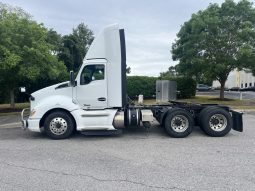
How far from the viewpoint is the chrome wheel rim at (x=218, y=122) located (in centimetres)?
1020

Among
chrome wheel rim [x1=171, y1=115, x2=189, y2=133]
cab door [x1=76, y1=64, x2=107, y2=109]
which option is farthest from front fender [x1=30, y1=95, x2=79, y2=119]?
chrome wheel rim [x1=171, y1=115, x2=189, y2=133]

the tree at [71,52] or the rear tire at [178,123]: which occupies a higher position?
the tree at [71,52]

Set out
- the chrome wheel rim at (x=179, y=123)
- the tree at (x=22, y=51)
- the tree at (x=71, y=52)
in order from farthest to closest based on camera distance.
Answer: the tree at (x=71, y=52)
the tree at (x=22, y=51)
the chrome wheel rim at (x=179, y=123)

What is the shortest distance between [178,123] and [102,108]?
2.53 meters

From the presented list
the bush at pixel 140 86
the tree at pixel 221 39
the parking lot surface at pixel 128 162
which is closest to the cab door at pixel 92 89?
the parking lot surface at pixel 128 162

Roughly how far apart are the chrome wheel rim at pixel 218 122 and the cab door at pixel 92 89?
358cm

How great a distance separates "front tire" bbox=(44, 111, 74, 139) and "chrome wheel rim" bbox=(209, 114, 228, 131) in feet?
15.0

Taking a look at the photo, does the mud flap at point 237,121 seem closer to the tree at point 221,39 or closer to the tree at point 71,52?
the tree at point 221,39

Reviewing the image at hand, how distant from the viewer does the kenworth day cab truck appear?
9.91m

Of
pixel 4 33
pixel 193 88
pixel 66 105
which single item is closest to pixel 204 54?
pixel 193 88

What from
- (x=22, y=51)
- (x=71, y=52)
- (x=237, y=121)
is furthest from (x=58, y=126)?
(x=71, y=52)

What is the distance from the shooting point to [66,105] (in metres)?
9.95

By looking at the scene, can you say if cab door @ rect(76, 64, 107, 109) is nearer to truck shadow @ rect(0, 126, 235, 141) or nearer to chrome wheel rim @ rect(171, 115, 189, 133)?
truck shadow @ rect(0, 126, 235, 141)

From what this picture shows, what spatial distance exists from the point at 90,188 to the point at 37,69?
1246cm
